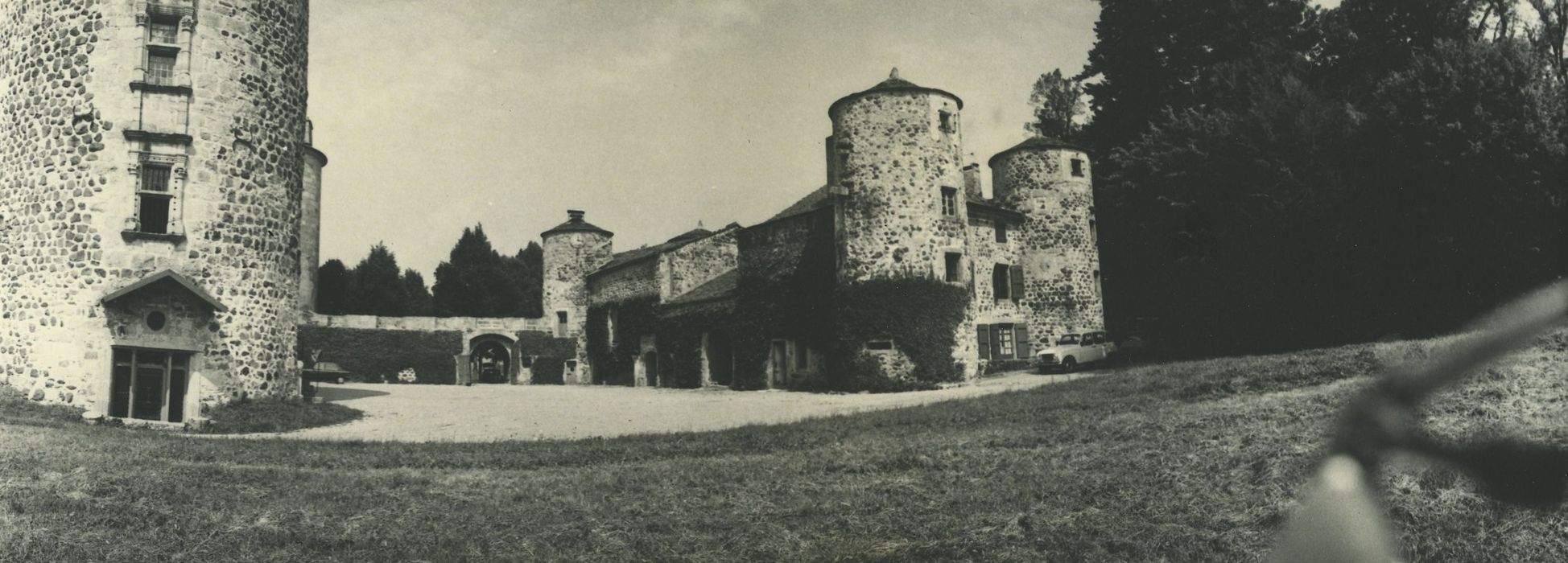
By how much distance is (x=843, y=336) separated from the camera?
2691cm

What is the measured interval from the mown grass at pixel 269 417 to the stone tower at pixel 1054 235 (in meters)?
23.8

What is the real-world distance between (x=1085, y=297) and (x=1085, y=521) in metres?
29.0

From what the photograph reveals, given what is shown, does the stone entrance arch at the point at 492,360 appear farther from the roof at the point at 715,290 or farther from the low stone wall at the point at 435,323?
the roof at the point at 715,290

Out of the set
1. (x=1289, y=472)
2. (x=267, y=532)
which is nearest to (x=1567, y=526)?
(x=1289, y=472)

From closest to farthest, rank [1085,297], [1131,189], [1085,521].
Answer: [1085,521], [1131,189], [1085,297]

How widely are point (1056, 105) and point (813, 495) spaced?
141 feet

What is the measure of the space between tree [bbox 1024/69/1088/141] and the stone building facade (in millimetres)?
11592

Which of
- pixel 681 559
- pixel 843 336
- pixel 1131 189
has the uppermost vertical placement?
pixel 1131 189

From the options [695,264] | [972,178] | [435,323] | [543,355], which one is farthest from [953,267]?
[435,323]

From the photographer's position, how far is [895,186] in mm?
27562

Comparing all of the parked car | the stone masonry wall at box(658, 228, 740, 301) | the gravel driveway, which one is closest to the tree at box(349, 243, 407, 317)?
the parked car

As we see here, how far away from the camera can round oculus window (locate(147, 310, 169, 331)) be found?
57.2 feet

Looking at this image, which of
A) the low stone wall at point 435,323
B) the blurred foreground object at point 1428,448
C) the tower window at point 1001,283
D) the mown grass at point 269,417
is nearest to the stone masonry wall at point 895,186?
the tower window at point 1001,283

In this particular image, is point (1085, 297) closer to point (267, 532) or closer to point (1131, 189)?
point (1131, 189)
